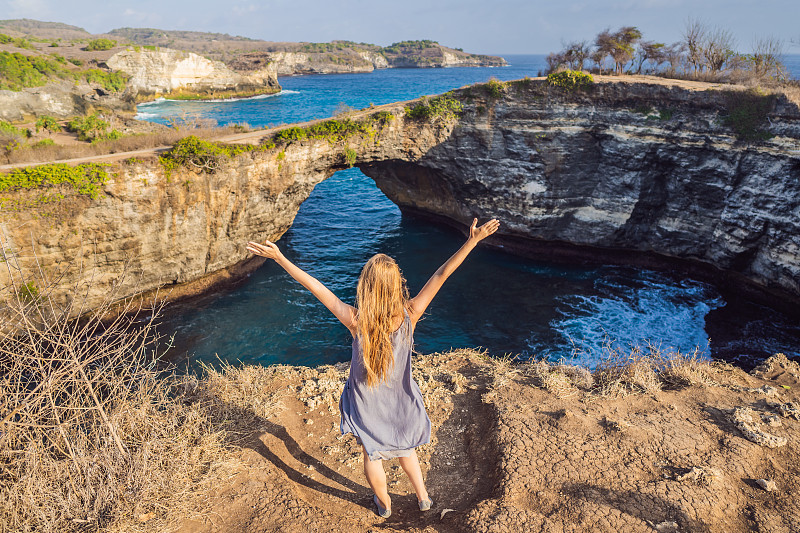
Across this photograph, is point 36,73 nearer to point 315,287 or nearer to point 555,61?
point 555,61

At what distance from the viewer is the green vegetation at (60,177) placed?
1473 centimetres

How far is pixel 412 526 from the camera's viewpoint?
5.09 m

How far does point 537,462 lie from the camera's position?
6012mm

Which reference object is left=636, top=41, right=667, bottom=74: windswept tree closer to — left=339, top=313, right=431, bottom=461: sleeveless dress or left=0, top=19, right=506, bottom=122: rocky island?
left=339, top=313, right=431, bottom=461: sleeveless dress

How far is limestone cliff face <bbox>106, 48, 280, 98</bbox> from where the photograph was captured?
6944 cm

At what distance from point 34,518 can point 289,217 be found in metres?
18.9

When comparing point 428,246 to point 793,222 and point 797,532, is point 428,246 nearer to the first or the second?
point 793,222

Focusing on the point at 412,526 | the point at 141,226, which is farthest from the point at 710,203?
the point at 141,226

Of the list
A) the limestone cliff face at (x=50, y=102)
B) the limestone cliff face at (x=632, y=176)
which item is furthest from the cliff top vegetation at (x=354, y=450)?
the limestone cliff face at (x=50, y=102)

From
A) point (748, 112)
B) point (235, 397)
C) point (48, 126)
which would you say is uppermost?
point (748, 112)

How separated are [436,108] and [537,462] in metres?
19.4

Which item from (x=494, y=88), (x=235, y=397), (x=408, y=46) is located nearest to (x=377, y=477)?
(x=235, y=397)

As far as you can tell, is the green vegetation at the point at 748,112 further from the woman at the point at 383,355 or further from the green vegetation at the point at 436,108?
the woman at the point at 383,355

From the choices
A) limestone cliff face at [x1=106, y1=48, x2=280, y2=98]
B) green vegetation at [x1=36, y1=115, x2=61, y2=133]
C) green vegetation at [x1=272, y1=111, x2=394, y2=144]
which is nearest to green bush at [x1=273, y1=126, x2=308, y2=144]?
green vegetation at [x1=272, y1=111, x2=394, y2=144]
